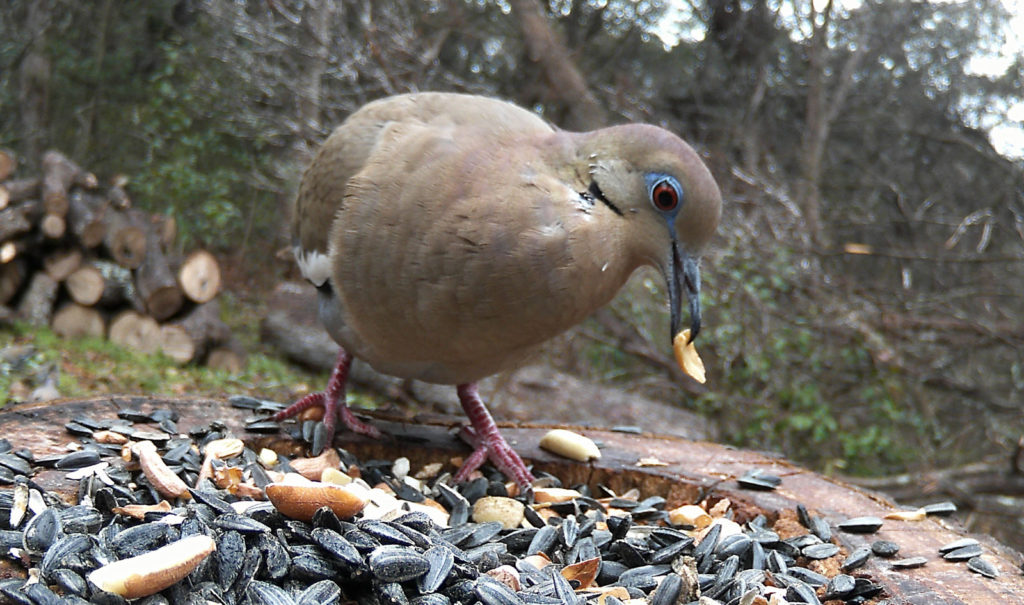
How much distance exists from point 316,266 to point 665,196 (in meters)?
1.11

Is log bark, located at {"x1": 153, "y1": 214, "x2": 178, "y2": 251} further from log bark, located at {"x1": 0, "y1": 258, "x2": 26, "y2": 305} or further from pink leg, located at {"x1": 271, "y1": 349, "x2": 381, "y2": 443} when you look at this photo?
pink leg, located at {"x1": 271, "y1": 349, "x2": 381, "y2": 443}

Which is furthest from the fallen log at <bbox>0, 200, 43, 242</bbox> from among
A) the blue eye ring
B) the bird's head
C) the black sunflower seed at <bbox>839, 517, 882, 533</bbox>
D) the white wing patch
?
the black sunflower seed at <bbox>839, 517, 882, 533</bbox>

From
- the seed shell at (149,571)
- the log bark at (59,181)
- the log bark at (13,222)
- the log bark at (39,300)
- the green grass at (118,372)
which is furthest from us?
the log bark at (59,181)

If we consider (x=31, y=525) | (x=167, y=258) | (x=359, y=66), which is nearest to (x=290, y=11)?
(x=359, y=66)

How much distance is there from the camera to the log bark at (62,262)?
20.1 feet

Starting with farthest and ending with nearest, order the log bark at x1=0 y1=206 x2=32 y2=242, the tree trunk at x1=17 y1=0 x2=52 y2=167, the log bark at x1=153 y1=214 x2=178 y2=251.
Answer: the tree trunk at x1=17 y1=0 x2=52 y2=167 < the log bark at x1=153 y1=214 x2=178 y2=251 < the log bark at x1=0 y1=206 x2=32 y2=242

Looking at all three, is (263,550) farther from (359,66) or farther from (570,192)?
(359,66)

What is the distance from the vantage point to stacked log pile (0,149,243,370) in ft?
19.7

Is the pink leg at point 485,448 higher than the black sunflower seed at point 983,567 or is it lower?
lower

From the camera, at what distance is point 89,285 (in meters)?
6.12

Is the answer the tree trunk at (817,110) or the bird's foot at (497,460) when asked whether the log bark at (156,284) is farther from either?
the tree trunk at (817,110)

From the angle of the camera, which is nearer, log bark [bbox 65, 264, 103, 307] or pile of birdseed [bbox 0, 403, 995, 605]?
pile of birdseed [bbox 0, 403, 995, 605]

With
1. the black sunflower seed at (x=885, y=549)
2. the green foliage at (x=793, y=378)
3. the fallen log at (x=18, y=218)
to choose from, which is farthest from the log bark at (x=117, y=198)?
the black sunflower seed at (x=885, y=549)

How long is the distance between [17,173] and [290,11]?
2892 mm
